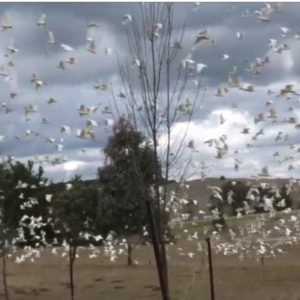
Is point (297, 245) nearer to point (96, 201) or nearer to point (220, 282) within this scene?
point (220, 282)

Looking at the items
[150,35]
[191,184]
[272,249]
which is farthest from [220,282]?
[150,35]

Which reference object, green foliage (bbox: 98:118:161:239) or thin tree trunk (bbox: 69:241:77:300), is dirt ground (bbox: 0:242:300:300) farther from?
green foliage (bbox: 98:118:161:239)

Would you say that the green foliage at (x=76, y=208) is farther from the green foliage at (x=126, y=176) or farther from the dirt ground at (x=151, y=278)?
the dirt ground at (x=151, y=278)

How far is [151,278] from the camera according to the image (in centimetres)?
491

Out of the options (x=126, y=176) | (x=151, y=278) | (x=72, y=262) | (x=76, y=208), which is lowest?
(x=151, y=278)

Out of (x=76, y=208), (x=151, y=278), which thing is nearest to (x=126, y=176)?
(x=76, y=208)

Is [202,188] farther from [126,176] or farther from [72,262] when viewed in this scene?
[72,262]

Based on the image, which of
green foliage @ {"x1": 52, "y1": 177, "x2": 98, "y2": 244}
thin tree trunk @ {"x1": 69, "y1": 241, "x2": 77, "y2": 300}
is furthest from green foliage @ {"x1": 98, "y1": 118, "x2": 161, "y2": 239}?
thin tree trunk @ {"x1": 69, "y1": 241, "x2": 77, "y2": 300}

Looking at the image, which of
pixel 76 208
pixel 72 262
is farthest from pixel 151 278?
pixel 76 208

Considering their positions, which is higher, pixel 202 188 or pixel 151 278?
pixel 202 188

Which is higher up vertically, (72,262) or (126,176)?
(126,176)

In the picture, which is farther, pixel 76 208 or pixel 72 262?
pixel 72 262

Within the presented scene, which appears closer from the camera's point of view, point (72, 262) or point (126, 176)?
point (126, 176)

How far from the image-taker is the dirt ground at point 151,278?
4.91 m
